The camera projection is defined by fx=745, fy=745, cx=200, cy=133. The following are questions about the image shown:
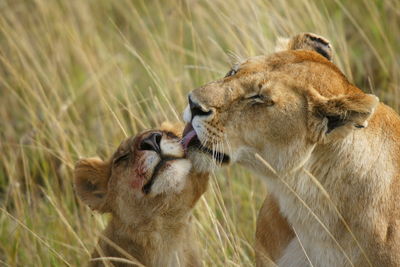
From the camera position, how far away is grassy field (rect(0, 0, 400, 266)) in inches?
201

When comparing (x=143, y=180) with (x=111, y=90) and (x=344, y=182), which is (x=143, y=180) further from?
(x=111, y=90)

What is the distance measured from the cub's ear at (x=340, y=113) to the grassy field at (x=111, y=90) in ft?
3.38

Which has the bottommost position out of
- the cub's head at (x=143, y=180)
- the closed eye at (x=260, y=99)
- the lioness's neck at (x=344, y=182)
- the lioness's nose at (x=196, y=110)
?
the lioness's neck at (x=344, y=182)

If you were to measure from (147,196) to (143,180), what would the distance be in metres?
0.09

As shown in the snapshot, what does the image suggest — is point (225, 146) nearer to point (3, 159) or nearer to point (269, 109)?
point (269, 109)

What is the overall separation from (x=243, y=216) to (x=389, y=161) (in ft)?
6.36

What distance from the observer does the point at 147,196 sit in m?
4.01

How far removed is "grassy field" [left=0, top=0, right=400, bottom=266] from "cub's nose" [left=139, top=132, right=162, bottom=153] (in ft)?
1.44

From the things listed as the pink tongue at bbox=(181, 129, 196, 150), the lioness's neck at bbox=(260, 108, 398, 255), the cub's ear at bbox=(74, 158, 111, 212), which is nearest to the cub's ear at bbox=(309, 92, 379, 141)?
the lioness's neck at bbox=(260, 108, 398, 255)

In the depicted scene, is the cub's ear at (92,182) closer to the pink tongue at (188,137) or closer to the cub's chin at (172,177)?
the cub's chin at (172,177)

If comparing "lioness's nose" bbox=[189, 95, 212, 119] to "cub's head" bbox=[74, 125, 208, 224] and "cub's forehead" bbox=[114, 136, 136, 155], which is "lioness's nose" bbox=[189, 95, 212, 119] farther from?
"cub's forehead" bbox=[114, 136, 136, 155]

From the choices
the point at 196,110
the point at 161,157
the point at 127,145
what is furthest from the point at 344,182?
the point at 127,145

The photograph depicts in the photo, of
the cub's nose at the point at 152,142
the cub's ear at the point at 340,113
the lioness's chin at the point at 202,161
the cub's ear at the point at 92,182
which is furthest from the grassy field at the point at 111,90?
the cub's ear at the point at 340,113

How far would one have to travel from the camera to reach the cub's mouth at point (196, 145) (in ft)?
11.9
